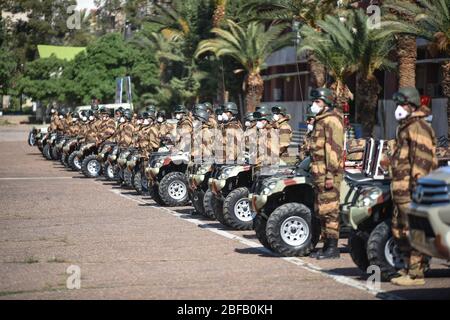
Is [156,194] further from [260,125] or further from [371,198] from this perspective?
[371,198]

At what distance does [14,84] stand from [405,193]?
89231 mm

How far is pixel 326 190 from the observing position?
11984mm

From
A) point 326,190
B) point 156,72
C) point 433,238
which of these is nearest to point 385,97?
point 326,190

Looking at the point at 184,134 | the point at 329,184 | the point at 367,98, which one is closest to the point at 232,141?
the point at 184,134

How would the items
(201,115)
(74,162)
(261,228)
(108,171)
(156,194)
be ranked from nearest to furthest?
1. (261,228)
2. (201,115)
3. (156,194)
4. (108,171)
5. (74,162)

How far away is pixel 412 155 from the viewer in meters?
10.1

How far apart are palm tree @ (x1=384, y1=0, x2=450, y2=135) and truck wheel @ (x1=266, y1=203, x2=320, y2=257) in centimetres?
1347

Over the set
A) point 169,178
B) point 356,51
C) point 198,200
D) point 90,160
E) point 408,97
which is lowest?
point 198,200

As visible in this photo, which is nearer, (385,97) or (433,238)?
(433,238)

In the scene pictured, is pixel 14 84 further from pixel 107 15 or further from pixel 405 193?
pixel 405 193

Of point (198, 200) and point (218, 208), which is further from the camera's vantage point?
point (198, 200)

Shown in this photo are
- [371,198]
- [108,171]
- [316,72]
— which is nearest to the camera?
[371,198]

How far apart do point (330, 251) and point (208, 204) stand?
5.28 meters

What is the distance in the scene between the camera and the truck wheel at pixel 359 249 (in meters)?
11.0
